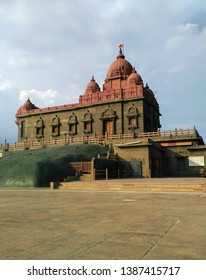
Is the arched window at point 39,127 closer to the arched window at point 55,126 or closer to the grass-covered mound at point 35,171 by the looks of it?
the arched window at point 55,126

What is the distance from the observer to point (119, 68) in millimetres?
45156

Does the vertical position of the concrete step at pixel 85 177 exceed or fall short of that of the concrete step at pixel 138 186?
it exceeds it

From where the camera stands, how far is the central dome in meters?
44.8

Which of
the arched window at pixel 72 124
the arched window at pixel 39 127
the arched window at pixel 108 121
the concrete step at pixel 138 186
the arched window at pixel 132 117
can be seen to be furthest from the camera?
the arched window at pixel 39 127

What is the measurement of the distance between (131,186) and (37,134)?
107 feet

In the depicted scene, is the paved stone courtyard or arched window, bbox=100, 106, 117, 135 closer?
the paved stone courtyard

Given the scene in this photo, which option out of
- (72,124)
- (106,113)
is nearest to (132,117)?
(106,113)

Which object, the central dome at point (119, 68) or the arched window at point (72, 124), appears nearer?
the arched window at point (72, 124)

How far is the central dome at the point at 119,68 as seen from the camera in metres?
44.8

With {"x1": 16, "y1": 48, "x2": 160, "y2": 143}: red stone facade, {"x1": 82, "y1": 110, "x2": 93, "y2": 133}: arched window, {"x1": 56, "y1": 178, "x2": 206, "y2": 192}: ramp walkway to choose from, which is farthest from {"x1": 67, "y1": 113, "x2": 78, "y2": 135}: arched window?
{"x1": 56, "y1": 178, "x2": 206, "y2": 192}: ramp walkway

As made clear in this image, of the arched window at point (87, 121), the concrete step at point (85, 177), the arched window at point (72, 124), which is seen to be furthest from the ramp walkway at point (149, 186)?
the arched window at point (72, 124)

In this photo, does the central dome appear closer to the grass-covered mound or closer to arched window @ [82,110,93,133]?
arched window @ [82,110,93,133]

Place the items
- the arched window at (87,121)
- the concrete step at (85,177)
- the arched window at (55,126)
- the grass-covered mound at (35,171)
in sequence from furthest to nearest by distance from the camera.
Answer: the arched window at (55,126) < the arched window at (87,121) < the concrete step at (85,177) < the grass-covered mound at (35,171)
